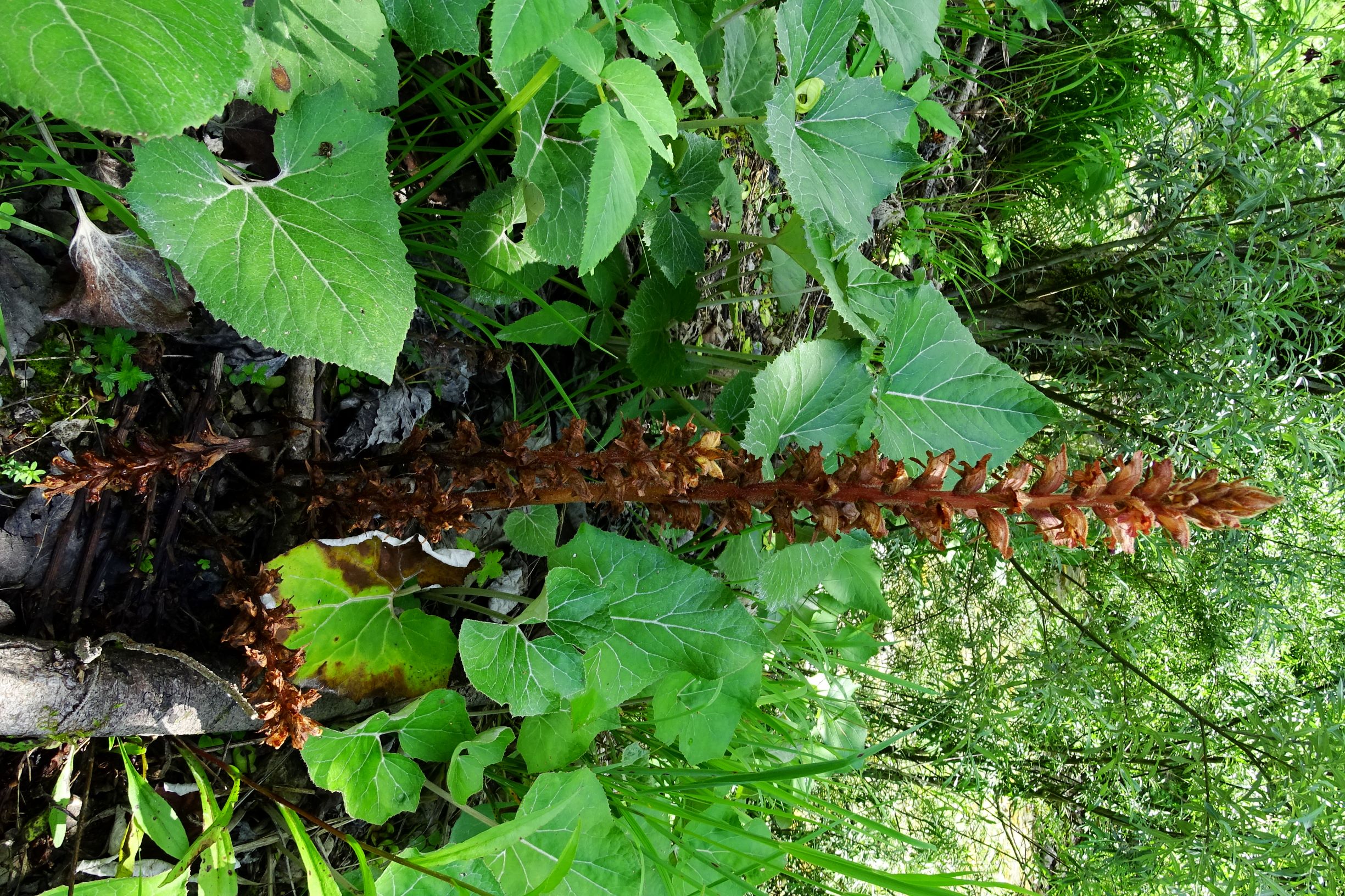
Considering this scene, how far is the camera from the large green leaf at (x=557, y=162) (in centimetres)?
116

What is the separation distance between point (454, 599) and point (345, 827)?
17.5 inches

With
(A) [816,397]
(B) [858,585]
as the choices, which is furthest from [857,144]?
(B) [858,585]

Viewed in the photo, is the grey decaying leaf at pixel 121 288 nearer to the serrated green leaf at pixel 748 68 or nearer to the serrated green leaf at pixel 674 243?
the serrated green leaf at pixel 674 243

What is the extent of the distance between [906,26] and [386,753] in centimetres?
150

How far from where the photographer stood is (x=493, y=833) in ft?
3.46

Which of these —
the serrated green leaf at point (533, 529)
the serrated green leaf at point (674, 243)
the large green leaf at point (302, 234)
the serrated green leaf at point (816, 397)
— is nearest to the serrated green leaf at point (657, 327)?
the serrated green leaf at point (674, 243)

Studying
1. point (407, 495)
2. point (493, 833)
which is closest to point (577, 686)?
point (493, 833)

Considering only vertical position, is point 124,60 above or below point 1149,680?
above

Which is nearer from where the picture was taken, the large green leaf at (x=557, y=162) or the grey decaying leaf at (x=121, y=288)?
the grey decaying leaf at (x=121, y=288)

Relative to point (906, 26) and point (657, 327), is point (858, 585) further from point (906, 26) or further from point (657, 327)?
point (906, 26)

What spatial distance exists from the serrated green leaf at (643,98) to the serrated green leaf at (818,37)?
0.36 meters

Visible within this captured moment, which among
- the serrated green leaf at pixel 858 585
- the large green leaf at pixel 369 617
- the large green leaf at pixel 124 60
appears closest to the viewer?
the large green leaf at pixel 124 60

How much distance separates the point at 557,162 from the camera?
1.22 metres

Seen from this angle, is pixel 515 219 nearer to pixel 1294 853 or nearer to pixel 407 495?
pixel 407 495
